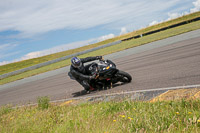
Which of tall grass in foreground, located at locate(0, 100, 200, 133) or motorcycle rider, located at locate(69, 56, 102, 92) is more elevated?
motorcycle rider, located at locate(69, 56, 102, 92)

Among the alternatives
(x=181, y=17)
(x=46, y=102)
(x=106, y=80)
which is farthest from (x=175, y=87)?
(x=181, y=17)

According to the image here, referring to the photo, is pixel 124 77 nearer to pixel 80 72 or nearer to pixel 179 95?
pixel 80 72

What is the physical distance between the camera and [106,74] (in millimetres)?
8922

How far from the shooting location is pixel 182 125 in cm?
375

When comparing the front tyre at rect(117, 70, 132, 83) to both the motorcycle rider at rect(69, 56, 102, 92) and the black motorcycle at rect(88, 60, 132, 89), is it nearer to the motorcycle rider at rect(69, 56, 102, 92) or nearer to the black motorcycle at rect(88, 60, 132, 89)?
the black motorcycle at rect(88, 60, 132, 89)

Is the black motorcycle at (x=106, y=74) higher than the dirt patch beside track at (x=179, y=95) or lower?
higher

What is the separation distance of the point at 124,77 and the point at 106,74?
2.84 feet

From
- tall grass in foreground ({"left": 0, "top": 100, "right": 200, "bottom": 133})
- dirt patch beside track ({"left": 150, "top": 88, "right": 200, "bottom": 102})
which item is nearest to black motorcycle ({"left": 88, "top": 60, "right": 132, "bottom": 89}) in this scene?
tall grass in foreground ({"left": 0, "top": 100, "right": 200, "bottom": 133})

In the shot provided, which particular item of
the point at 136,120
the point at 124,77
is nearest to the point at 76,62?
the point at 124,77

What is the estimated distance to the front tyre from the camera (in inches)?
357

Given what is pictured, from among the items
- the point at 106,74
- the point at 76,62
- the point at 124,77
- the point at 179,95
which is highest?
the point at 76,62

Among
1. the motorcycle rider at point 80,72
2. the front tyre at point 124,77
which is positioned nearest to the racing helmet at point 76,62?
the motorcycle rider at point 80,72

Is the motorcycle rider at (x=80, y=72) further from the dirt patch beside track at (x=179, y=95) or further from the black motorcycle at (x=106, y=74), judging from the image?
the dirt patch beside track at (x=179, y=95)

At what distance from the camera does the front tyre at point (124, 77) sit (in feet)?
29.8
